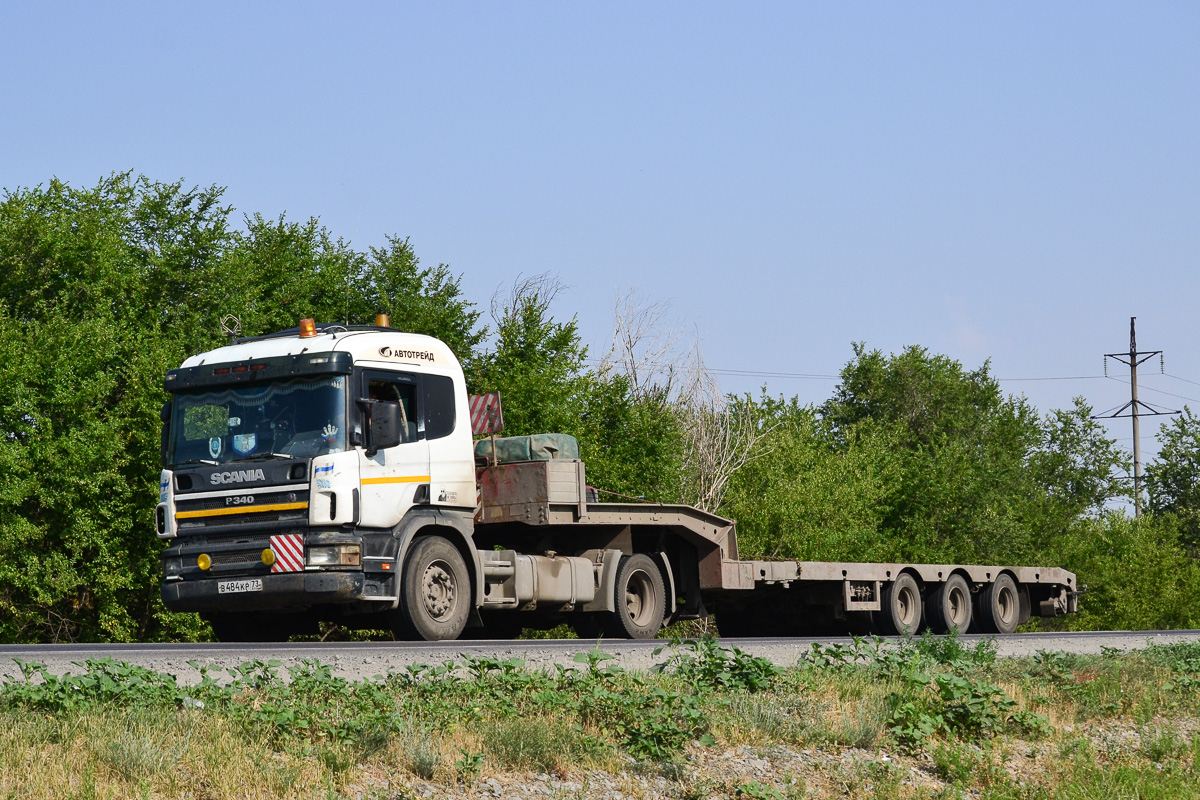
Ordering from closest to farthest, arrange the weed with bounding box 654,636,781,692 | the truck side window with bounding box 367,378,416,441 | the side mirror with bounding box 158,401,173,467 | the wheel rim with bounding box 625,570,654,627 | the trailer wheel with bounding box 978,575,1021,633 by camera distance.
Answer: the weed with bounding box 654,636,781,692 < the truck side window with bounding box 367,378,416,441 < the side mirror with bounding box 158,401,173,467 < the wheel rim with bounding box 625,570,654,627 < the trailer wheel with bounding box 978,575,1021,633

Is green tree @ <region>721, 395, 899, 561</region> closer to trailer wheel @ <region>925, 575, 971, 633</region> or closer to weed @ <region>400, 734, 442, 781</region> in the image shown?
trailer wheel @ <region>925, 575, 971, 633</region>

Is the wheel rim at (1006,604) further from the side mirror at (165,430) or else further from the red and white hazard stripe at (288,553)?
the side mirror at (165,430)

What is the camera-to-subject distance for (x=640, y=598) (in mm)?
16641

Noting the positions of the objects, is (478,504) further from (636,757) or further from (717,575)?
(636,757)

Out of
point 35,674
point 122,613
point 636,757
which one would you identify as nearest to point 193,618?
point 122,613

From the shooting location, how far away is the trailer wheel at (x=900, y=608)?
18.8 meters

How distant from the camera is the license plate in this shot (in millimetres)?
12352

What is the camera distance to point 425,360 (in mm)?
13773

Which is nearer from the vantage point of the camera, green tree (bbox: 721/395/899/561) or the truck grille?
the truck grille

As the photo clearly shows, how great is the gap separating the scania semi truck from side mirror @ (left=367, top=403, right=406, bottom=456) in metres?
0.01

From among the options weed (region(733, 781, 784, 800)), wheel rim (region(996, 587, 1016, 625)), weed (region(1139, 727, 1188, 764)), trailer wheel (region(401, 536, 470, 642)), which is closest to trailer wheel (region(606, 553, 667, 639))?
trailer wheel (region(401, 536, 470, 642))

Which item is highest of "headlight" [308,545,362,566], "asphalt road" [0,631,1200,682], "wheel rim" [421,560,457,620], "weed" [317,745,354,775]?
"headlight" [308,545,362,566]

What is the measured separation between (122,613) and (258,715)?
22.1 metres

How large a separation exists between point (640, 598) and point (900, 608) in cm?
462
